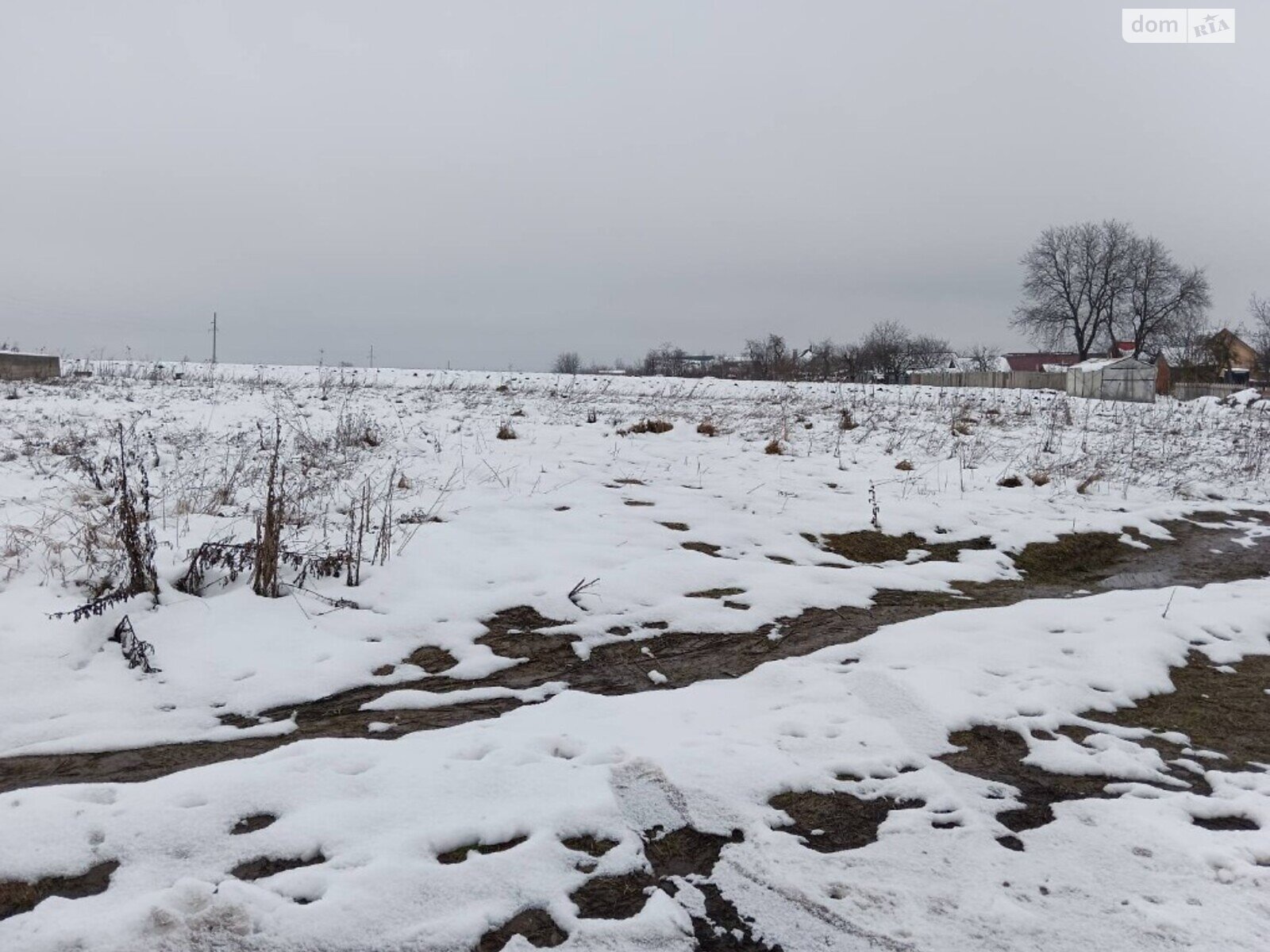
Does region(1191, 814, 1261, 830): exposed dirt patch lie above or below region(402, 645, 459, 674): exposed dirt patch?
below

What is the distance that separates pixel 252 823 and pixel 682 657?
2068mm

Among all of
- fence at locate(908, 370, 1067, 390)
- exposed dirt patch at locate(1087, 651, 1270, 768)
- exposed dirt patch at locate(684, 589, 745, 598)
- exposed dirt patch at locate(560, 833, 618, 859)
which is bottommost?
exposed dirt patch at locate(560, 833, 618, 859)

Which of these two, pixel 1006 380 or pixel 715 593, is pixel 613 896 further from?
pixel 1006 380

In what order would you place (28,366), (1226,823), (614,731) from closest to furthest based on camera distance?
(1226,823)
(614,731)
(28,366)

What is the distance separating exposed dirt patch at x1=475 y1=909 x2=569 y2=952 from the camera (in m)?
1.85

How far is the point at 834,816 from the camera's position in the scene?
243cm

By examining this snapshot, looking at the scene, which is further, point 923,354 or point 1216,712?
point 923,354

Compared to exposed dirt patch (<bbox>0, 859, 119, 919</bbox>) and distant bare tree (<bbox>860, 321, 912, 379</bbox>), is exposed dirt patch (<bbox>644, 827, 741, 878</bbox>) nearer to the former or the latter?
exposed dirt patch (<bbox>0, 859, 119, 919</bbox>)

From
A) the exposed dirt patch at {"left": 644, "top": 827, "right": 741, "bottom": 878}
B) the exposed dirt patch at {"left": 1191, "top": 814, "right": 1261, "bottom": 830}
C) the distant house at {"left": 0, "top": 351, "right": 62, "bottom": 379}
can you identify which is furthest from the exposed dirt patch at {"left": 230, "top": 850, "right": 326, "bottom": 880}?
the distant house at {"left": 0, "top": 351, "right": 62, "bottom": 379}

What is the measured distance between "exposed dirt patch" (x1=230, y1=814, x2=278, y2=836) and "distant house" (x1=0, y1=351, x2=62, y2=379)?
1959 cm

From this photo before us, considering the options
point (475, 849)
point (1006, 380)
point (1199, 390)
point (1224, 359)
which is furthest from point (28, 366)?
point (1224, 359)

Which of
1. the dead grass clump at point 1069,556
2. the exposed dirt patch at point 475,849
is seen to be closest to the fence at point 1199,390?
the dead grass clump at point 1069,556

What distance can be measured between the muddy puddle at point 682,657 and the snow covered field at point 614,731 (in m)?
0.04

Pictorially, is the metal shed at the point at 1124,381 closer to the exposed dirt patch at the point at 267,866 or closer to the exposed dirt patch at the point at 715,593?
the exposed dirt patch at the point at 715,593
